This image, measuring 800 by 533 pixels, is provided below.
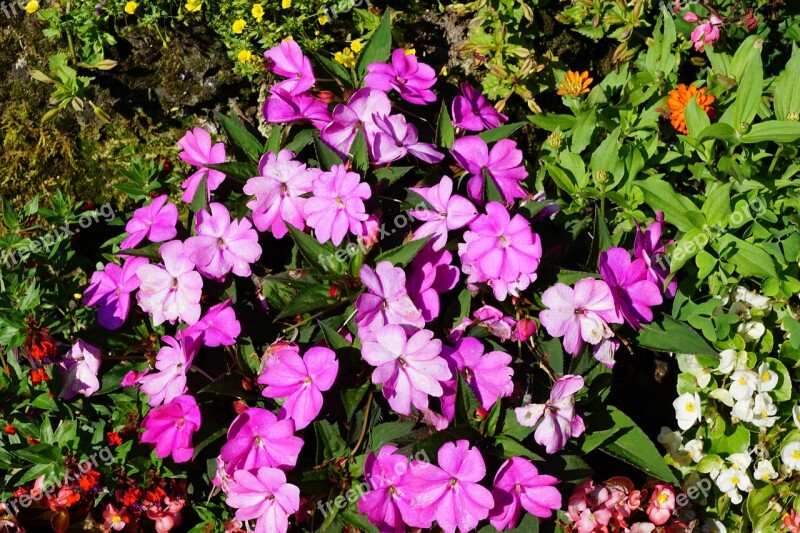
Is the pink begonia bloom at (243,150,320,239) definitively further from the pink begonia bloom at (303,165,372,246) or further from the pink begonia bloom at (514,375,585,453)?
the pink begonia bloom at (514,375,585,453)

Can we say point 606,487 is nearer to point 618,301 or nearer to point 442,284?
point 618,301

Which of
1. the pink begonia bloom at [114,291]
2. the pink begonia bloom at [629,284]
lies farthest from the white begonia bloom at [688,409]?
the pink begonia bloom at [114,291]

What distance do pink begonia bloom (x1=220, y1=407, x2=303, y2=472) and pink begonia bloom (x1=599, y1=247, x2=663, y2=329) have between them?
951 millimetres

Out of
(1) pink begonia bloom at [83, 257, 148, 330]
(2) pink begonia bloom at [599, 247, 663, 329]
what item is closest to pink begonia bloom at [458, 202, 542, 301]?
(2) pink begonia bloom at [599, 247, 663, 329]

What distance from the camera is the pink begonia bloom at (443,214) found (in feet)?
6.81

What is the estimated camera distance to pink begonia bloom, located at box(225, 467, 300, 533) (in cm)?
192

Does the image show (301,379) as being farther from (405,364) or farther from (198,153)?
(198,153)

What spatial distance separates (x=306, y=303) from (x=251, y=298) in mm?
358

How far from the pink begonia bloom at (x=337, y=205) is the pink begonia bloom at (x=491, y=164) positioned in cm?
36

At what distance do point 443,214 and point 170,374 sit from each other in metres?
0.88

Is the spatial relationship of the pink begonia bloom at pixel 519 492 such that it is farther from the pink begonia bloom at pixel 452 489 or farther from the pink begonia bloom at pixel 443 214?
the pink begonia bloom at pixel 443 214

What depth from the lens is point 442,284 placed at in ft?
6.96

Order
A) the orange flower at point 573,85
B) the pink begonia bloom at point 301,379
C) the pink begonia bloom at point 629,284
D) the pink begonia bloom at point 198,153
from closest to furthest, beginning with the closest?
1. the pink begonia bloom at point 301,379
2. the pink begonia bloom at point 629,284
3. the pink begonia bloom at point 198,153
4. the orange flower at point 573,85

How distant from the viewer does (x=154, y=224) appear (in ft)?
7.68
